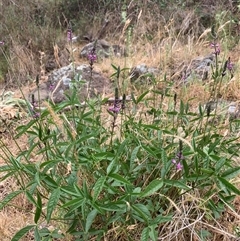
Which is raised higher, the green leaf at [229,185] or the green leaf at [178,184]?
the green leaf at [229,185]

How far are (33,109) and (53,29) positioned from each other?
444cm

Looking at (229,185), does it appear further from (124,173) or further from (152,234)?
(124,173)

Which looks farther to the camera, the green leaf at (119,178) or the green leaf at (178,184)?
the green leaf at (178,184)

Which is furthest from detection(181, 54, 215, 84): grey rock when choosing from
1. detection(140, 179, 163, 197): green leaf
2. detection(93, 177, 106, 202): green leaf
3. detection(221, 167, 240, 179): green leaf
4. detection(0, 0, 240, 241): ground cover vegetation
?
detection(93, 177, 106, 202): green leaf

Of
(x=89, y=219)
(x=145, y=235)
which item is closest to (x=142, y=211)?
(x=145, y=235)

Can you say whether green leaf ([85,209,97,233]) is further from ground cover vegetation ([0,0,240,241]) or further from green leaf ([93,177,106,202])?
green leaf ([93,177,106,202])

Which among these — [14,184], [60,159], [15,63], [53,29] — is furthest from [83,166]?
[53,29]

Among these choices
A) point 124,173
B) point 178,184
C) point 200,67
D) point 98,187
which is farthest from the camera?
point 200,67

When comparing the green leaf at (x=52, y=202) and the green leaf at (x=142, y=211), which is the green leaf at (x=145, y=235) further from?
the green leaf at (x=52, y=202)

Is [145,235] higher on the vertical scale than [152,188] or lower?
lower

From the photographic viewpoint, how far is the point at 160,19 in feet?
20.7

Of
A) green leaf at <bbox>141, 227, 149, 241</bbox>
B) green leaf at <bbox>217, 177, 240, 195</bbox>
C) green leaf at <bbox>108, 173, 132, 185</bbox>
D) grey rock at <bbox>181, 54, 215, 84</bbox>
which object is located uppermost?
green leaf at <bbox>108, 173, 132, 185</bbox>

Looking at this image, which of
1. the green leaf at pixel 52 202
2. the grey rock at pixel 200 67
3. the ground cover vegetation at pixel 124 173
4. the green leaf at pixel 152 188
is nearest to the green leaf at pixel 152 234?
the ground cover vegetation at pixel 124 173

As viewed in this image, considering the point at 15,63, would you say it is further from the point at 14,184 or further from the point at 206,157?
the point at 206,157
